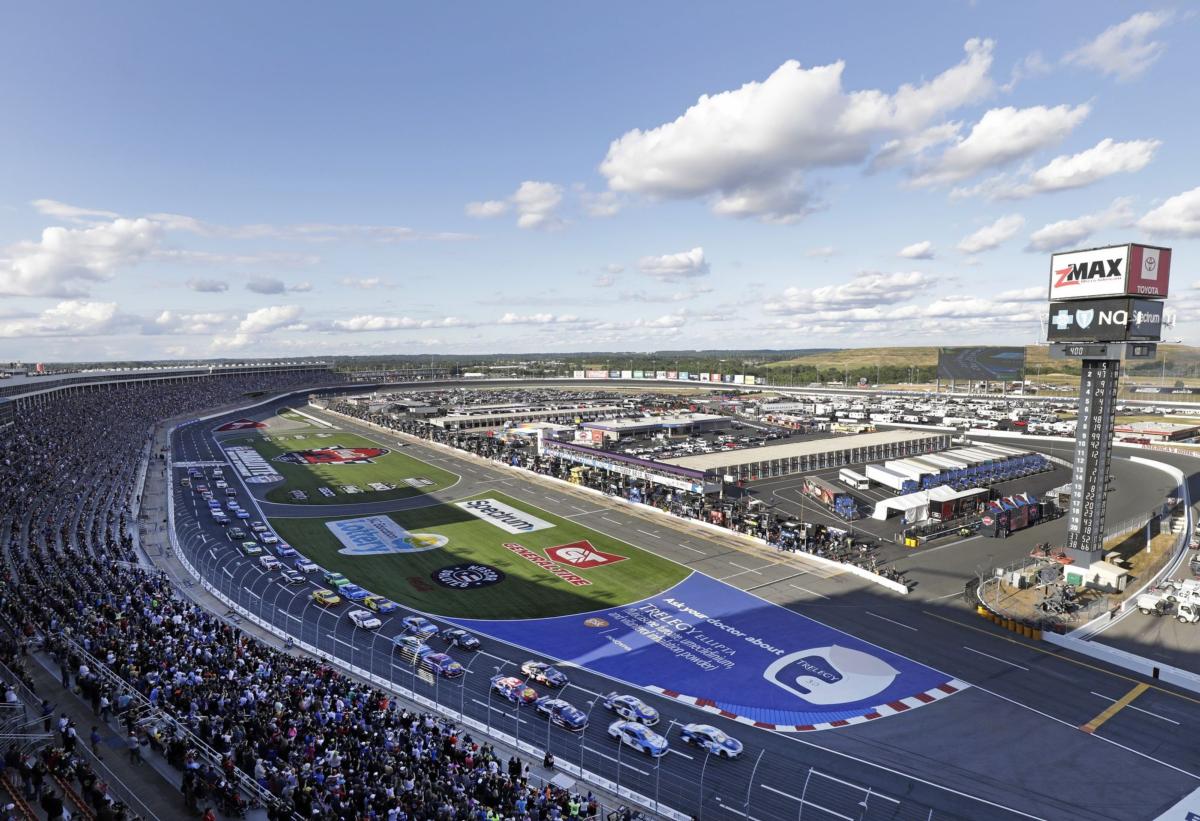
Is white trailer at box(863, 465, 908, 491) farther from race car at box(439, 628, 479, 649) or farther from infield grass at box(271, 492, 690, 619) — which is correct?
race car at box(439, 628, 479, 649)

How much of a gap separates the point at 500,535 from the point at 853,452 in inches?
2111

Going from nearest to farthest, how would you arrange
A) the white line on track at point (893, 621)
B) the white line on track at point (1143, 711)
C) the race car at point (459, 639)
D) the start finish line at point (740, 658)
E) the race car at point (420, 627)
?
the white line on track at point (1143, 711) < the start finish line at point (740, 658) < the race car at point (459, 639) < the race car at point (420, 627) < the white line on track at point (893, 621)

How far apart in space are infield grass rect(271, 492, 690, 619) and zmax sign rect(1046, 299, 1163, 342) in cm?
3496

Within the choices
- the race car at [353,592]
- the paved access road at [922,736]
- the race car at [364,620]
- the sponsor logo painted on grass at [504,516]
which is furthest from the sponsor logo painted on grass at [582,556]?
the race car at [364,620]

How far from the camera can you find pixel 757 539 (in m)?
56.5

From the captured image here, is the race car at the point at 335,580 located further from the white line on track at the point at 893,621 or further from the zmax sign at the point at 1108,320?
the zmax sign at the point at 1108,320

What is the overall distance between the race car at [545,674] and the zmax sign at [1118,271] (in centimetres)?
4679

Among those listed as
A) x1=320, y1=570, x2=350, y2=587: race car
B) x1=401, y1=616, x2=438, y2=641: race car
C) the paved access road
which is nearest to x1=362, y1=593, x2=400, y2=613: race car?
the paved access road

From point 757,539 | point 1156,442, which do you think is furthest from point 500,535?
point 1156,442

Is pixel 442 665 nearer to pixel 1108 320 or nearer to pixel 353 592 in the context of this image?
pixel 353 592

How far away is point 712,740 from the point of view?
27.1 metres

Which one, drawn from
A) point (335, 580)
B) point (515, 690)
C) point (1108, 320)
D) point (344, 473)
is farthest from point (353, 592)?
point (1108, 320)

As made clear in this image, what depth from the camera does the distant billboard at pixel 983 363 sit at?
16338 centimetres

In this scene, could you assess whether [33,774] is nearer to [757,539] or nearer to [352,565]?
[352,565]
